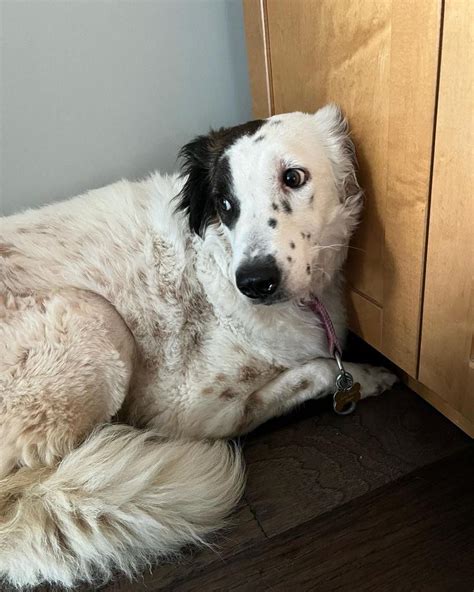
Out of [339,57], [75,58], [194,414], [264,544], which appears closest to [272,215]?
[339,57]

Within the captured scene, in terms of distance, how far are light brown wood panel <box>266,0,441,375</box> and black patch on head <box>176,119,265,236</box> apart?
211 mm

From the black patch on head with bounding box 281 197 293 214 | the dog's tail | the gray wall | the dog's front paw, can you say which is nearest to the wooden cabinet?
the dog's front paw

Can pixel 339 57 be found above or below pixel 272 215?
above

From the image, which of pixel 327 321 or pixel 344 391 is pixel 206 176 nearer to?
pixel 327 321

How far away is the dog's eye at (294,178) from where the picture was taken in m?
1.20

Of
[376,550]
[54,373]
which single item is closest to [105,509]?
[54,373]

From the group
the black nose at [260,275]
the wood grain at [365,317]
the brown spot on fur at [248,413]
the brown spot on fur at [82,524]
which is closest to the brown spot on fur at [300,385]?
the brown spot on fur at [248,413]

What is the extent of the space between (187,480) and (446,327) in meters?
0.67

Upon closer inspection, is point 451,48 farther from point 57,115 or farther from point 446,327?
point 57,115

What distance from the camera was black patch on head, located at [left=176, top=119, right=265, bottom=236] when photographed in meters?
1.31

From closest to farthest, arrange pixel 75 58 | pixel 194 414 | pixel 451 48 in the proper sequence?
pixel 451 48 < pixel 194 414 < pixel 75 58

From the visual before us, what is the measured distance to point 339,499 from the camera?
1.23 m

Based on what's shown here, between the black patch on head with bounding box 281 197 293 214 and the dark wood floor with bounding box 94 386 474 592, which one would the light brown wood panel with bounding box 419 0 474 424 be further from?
the black patch on head with bounding box 281 197 293 214

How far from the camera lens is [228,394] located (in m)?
1.46
